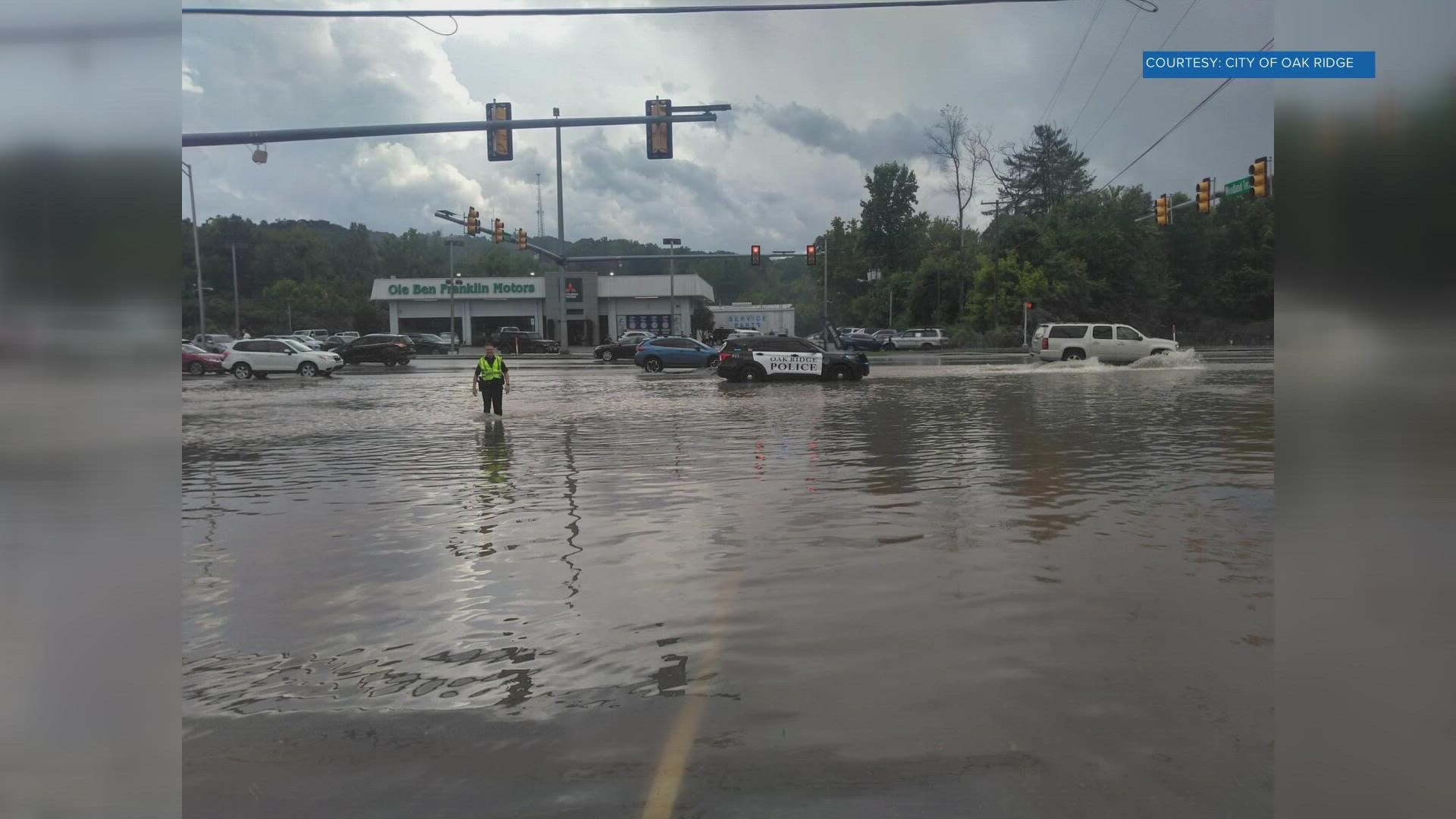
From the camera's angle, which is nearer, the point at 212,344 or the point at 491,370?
the point at 491,370

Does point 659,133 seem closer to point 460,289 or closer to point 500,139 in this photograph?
point 500,139

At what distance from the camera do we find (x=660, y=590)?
23.4 ft

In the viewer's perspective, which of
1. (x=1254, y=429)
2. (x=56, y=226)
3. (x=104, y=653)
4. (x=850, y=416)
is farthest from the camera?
(x=850, y=416)

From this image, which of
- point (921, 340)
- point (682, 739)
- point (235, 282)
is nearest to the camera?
point (682, 739)

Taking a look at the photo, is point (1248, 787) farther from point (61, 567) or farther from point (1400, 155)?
point (61, 567)

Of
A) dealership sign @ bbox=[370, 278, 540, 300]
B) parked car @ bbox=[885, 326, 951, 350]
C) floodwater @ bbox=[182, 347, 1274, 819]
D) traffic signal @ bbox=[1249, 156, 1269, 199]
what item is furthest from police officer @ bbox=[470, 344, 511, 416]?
dealership sign @ bbox=[370, 278, 540, 300]

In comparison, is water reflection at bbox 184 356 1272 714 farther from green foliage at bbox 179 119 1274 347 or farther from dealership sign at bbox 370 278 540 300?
dealership sign at bbox 370 278 540 300

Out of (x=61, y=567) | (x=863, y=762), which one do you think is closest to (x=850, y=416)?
(x=61, y=567)

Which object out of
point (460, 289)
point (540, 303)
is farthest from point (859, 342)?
point (460, 289)

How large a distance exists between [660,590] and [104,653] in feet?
10.6

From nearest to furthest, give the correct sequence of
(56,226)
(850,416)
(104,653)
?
(56,226) → (104,653) → (850,416)

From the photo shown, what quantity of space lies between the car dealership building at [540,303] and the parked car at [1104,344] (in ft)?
162

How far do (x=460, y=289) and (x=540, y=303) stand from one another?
6733 mm

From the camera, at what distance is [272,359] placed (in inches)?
1614
